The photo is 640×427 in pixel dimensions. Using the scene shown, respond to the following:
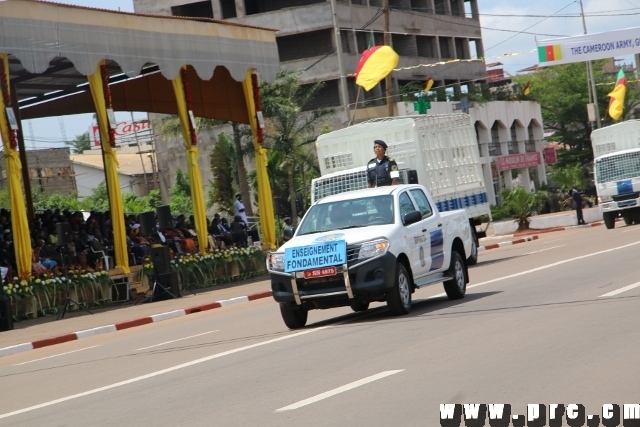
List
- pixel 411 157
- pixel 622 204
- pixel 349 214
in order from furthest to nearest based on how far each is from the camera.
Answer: pixel 622 204 < pixel 411 157 < pixel 349 214

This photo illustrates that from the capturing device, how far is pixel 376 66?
34688mm

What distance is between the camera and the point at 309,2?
65312 mm

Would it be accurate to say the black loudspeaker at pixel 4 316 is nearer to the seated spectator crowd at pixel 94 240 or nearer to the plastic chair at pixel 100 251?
the seated spectator crowd at pixel 94 240

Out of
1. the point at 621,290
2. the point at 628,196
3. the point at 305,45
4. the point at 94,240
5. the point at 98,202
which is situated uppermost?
the point at 305,45

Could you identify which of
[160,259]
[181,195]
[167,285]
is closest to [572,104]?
[181,195]

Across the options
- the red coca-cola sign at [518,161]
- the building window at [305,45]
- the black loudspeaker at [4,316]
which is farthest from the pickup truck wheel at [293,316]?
the red coca-cola sign at [518,161]

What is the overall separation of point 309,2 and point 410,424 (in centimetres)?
5973

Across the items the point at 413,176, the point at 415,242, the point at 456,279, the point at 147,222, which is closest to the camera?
the point at 415,242

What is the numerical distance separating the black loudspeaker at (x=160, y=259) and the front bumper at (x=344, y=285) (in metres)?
12.9

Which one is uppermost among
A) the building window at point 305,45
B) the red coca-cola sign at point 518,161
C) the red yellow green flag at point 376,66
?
the building window at point 305,45

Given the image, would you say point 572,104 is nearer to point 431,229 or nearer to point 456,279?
point 456,279

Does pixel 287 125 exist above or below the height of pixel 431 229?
above

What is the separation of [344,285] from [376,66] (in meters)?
21.1

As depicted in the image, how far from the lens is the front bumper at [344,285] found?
47.0 ft
